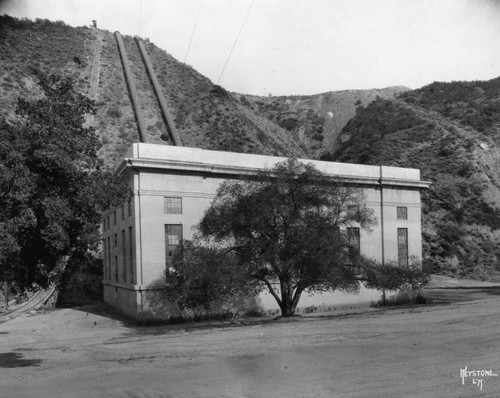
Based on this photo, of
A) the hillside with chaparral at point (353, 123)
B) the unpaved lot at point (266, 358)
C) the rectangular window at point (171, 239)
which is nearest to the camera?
the unpaved lot at point (266, 358)

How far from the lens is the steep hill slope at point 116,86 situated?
73000 mm

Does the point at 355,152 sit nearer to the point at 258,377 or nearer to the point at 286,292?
the point at 286,292

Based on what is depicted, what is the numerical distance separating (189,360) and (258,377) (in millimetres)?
4291

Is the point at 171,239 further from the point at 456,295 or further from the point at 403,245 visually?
the point at 456,295

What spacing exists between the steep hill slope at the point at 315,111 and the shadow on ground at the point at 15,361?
9983 cm

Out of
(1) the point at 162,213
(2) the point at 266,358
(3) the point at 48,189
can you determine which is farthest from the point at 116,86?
(3) the point at 48,189

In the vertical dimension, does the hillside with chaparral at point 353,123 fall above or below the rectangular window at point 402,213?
above

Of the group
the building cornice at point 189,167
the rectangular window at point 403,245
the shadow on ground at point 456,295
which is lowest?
the shadow on ground at point 456,295

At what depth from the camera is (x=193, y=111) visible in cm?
8456

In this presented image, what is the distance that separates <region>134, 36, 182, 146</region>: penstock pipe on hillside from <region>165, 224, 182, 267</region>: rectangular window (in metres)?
41.9

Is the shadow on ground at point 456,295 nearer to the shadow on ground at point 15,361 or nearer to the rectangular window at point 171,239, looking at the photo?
the rectangular window at point 171,239

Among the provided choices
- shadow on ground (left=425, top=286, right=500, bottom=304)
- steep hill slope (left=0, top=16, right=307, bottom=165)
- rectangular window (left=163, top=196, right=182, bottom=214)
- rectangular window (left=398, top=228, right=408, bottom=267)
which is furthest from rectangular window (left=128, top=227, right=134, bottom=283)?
steep hill slope (left=0, top=16, right=307, bottom=165)

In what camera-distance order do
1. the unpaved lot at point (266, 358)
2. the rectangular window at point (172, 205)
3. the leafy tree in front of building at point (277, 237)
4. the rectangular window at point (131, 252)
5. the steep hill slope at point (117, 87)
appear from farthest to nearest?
1. the steep hill slope at point (117, 87)
2. the rectangular window at point (131, 252)
3. the rectangular window at point (172, 205)
4. the leafy tree in front of building at point (277, 237)
5. the unpaved lot at point (266, 358)

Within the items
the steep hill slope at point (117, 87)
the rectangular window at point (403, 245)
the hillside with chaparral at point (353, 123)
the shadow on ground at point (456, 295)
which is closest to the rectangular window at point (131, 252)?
the rectangular window at point (403, 245)
